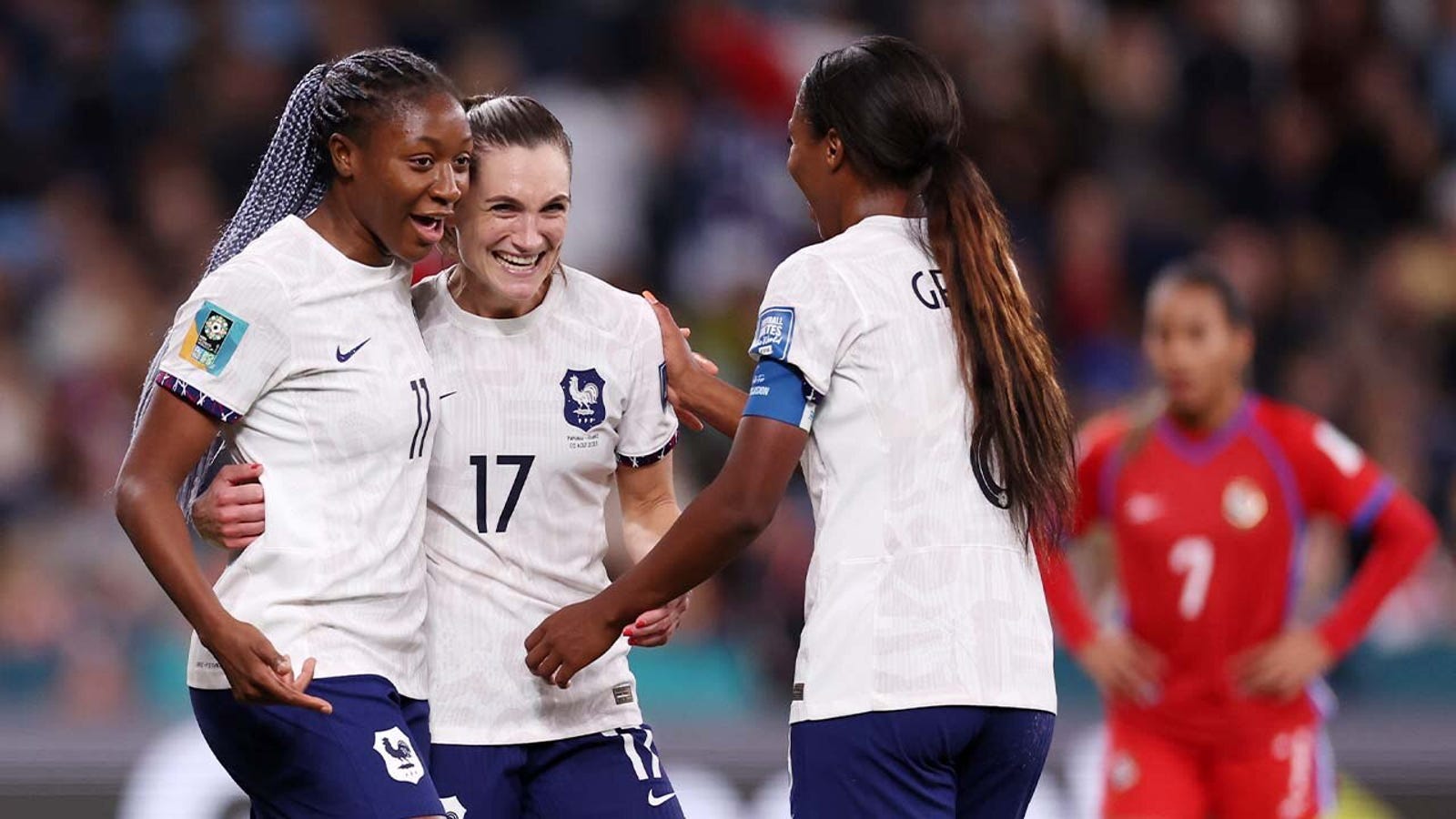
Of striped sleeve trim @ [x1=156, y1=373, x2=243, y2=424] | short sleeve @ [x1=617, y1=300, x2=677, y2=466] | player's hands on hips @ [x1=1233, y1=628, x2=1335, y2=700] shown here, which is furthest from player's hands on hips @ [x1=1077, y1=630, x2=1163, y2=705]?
striped sleeve trim @ [x1=156, y1=373, x2=243, y2=424]

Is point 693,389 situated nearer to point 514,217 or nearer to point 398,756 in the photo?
point 514,217

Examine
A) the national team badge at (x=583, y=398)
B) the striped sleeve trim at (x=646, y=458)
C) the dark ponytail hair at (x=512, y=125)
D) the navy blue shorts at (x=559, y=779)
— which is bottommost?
the navy blue shorts at (x=559, y=779)

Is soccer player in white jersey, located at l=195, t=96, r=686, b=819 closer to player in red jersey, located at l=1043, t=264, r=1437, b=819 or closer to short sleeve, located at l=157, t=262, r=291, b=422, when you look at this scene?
short sleeve, located at l=157, t=262, r=291, b=422

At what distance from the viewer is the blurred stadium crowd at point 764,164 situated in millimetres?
9555

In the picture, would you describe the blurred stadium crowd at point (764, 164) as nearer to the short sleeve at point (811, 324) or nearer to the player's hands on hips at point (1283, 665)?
the player's hands on hips at point (1283, 665)

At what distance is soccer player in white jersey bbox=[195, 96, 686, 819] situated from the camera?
4.12 meters

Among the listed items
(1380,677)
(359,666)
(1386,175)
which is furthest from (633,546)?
(1386,175)

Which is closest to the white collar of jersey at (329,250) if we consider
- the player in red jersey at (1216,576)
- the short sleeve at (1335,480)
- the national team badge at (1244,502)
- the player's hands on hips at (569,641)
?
the player's hands on hips at (569,641)

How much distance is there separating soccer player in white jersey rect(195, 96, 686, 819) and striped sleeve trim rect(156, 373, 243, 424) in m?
0.61

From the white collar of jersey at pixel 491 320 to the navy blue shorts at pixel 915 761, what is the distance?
3.57 ft

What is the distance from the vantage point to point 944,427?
3.68 metres

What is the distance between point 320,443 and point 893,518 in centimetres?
105

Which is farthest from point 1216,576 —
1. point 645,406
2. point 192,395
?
point 192,395

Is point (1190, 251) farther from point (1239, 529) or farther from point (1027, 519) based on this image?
point (1027, 519)
